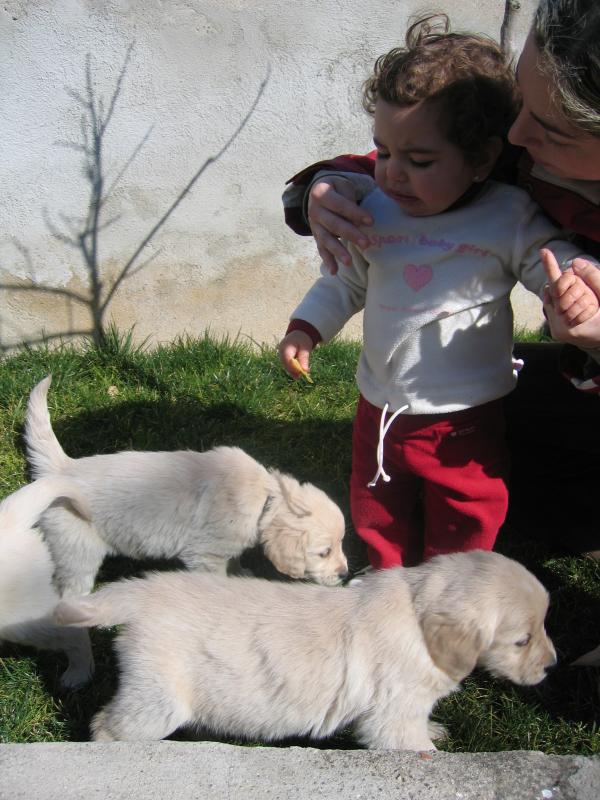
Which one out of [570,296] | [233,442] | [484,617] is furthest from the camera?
[233,442]

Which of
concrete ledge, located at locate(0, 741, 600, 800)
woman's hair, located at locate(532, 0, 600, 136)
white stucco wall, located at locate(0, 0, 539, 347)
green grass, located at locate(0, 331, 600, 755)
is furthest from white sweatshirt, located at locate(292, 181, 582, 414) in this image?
white stucco wall, located at locate(0, 0, 539, 347)

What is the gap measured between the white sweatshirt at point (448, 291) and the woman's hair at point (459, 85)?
0.22 meters

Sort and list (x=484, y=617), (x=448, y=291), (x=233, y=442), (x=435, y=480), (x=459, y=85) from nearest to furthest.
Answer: (x=484, y=617), (x=459, y=85), (x=448, y=291), (x=435, y=480), (x=233, y=442)

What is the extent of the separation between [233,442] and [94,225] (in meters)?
1.36

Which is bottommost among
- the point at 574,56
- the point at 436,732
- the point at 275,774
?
the point at 436,732

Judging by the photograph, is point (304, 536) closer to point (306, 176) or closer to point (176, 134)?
point (306, 176)

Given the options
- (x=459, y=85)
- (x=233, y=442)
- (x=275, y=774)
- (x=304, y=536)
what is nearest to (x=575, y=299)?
(x=459, y=85)

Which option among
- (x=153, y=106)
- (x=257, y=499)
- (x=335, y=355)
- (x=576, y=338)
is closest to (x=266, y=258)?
(x=335, y=355)

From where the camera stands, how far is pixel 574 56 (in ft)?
6.17

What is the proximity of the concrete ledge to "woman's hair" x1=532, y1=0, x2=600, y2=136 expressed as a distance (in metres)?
1.62

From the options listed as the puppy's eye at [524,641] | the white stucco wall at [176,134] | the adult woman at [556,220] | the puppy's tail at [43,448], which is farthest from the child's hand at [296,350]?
the white stucco wall at [176,134]

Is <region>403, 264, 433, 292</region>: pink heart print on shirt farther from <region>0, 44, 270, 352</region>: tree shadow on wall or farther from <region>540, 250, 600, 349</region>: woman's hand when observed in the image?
<region>0, 44, 270, 352</region>: tree shadow on wall

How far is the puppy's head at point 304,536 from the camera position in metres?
2.78

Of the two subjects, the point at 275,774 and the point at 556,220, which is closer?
the point at 275,774
